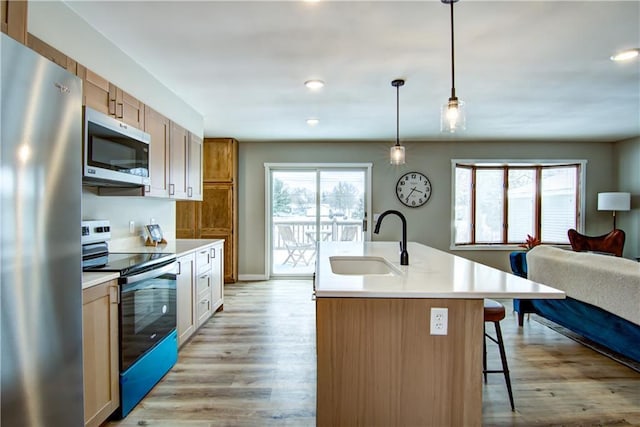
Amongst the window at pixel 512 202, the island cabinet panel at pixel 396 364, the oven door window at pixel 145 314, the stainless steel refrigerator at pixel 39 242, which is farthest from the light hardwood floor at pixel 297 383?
the window at pixel 512 202

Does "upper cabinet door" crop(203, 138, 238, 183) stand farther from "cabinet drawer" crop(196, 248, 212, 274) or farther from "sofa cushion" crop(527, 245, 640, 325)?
"sofa cushion" crop(527, 245, 640, 325)

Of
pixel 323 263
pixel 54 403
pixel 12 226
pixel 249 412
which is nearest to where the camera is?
pixel 12 226

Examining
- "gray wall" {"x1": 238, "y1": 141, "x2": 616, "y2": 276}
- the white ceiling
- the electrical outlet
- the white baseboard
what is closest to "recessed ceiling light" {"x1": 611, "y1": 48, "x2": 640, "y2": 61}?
the white ceiling

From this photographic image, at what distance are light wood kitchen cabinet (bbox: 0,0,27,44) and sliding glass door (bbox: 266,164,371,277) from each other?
4539 millimetres

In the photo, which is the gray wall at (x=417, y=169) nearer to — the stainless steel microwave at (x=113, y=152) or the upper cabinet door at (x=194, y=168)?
the upper cabinet door at (x=194, y=168)

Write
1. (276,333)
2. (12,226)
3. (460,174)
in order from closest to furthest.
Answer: (12,226)
(276,333)
(460,174)

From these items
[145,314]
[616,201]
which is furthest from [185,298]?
[616,201]

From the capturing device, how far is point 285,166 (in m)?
5.82

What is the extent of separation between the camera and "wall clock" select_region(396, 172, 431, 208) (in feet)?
19.1

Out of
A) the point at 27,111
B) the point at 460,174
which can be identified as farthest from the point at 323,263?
the point at 460,174

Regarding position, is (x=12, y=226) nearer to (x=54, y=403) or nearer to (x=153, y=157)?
(x=54, y=403)

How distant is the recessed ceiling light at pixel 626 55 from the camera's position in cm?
249

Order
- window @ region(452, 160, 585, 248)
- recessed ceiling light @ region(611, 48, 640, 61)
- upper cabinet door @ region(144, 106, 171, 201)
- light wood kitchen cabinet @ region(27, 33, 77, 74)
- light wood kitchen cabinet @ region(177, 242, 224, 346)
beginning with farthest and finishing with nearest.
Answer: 1. window @ region(452, 160, 585, 248)
2. light wood kitchen cabinet @ region(177, 242, 224, 346)
3. upper cabinet door @ region(144, 106, 171, 201)
4. recessed ceiling light @ region(611, 48, 640, 61)
5. light wood kitchen cabinet @ region(27, 33, 77, 74)

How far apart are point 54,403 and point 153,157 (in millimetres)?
2026
